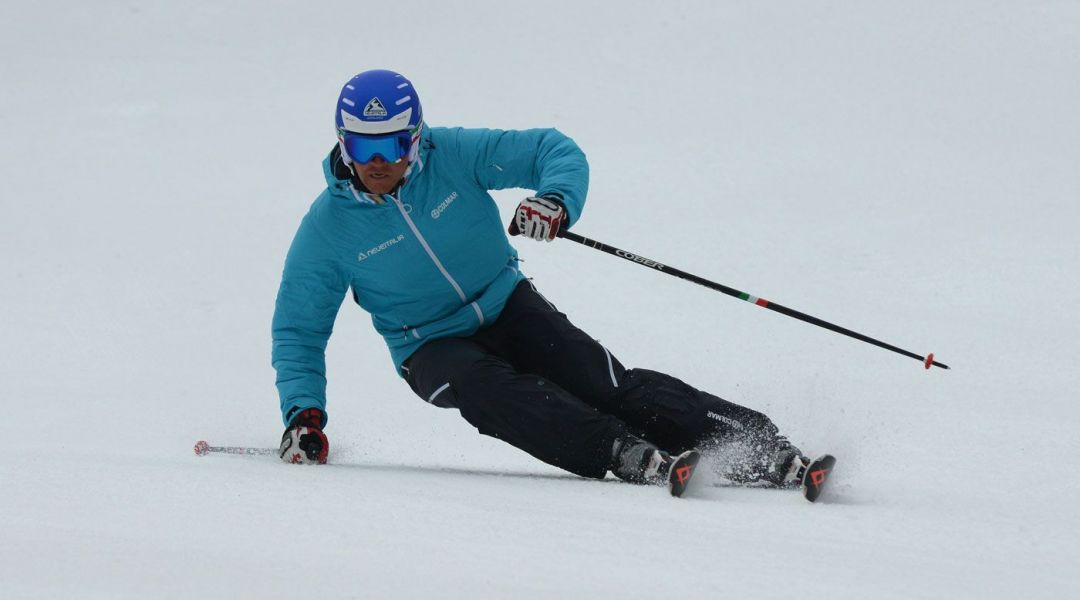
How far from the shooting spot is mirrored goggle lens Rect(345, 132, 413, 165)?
12.3 feet

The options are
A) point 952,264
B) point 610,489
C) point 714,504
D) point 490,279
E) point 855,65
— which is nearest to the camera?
point 714,504

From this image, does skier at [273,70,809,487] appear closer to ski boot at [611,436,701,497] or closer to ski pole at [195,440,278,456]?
ski boot at [611,436,701,497]

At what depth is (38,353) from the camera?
6.90 m

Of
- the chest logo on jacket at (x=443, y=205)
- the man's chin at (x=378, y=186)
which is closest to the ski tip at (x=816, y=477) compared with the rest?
the chest logo on jacket at (x=443, y=205)

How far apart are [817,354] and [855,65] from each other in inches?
263

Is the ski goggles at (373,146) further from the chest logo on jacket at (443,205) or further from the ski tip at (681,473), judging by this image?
the ski tip at (681,473)

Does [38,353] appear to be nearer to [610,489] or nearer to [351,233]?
[351,233]

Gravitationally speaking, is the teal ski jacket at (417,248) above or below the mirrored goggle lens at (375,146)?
below

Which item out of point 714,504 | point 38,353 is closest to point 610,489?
point 714,504

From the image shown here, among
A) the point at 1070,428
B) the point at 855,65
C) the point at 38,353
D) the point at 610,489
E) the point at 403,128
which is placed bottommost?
the point at 38,353

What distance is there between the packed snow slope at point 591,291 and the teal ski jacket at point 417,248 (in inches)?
19.2

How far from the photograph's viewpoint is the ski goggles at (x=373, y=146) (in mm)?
3750

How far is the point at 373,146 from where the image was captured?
375 cm

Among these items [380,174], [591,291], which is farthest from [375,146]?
[591,291]
